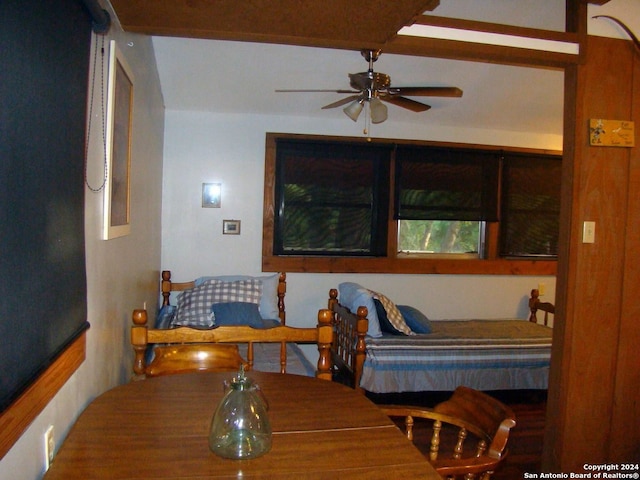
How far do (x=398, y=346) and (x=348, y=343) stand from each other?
0.41 meters

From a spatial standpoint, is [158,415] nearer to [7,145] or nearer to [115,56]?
[7,145]

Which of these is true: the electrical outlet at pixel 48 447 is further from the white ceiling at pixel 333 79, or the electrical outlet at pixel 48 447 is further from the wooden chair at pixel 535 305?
the wooden chair at pixel 535 305

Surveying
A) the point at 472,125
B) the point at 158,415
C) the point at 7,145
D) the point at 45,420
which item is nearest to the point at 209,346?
the point at 158,415

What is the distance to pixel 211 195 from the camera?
4301mm

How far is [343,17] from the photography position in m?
1.57

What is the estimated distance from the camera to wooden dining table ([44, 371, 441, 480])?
3.68ft

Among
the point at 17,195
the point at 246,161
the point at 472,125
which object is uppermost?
the point at 472,125

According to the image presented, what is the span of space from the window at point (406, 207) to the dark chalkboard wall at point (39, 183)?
2.91 meters

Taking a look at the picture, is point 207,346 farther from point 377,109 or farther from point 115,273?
point 377,109

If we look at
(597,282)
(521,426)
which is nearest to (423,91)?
(597,282)

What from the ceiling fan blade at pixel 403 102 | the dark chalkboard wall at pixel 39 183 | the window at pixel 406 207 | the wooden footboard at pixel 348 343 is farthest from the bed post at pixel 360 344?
the dark chalkboard wall at pixel 39 183

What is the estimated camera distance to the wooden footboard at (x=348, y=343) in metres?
3.33

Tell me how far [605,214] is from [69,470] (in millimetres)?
2437

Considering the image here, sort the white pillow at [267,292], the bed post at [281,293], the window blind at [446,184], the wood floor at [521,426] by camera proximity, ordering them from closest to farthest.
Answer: the wood floor at [521,426] < the white pillow at [267,292] < the bed post at [281,293] < the window blind at [446,184]
